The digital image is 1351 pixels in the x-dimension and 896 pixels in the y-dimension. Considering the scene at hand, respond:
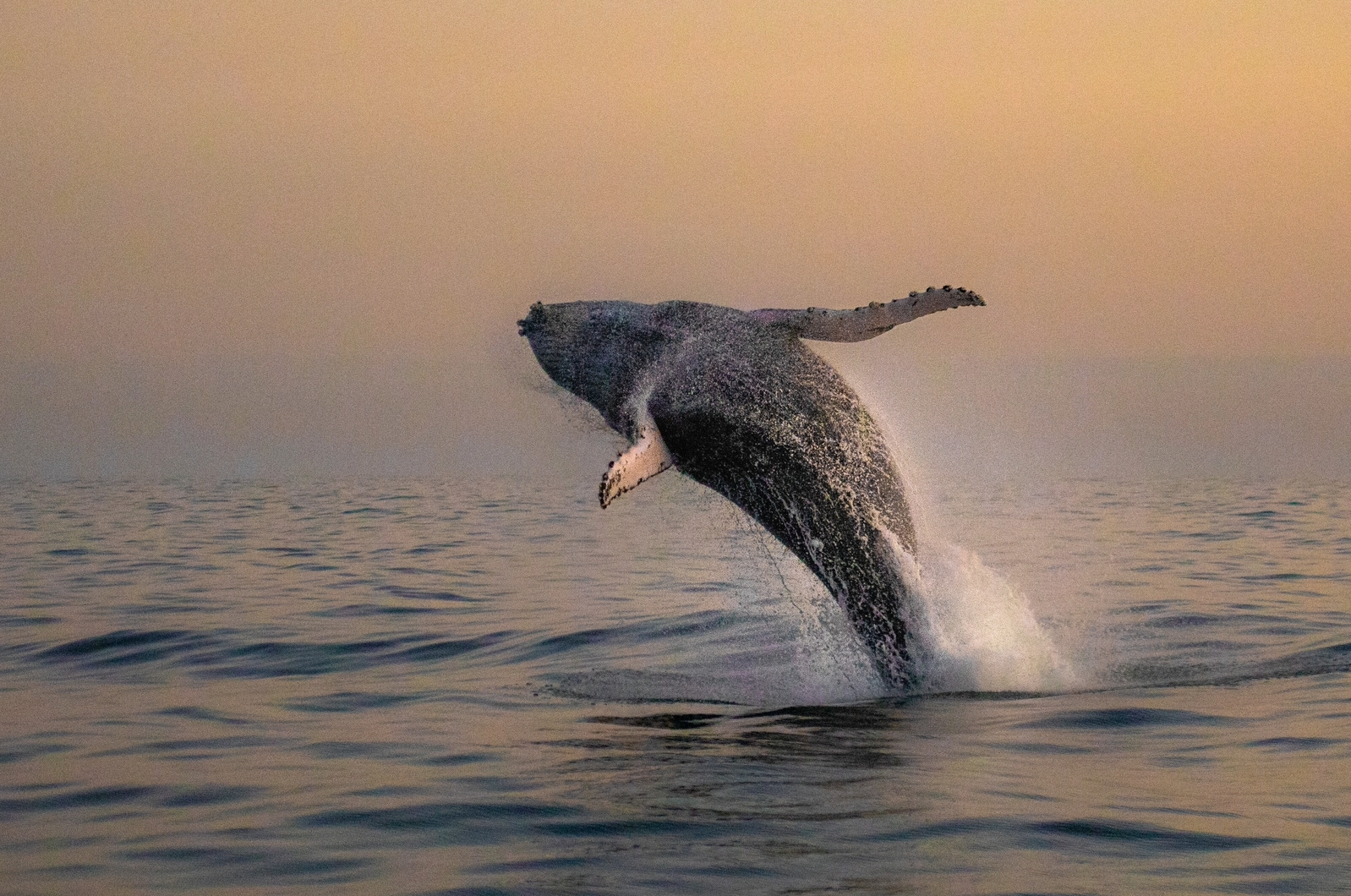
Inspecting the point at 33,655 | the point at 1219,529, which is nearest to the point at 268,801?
the point at 33,655

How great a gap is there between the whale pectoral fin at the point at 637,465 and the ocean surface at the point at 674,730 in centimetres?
64

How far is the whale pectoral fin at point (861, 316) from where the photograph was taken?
13.0 meters

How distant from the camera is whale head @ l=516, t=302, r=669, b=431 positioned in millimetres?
13273

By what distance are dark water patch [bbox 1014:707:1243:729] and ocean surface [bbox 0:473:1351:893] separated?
0.04 m

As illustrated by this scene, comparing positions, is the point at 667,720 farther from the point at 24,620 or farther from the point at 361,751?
the point at 24,620

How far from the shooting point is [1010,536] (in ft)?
98.3

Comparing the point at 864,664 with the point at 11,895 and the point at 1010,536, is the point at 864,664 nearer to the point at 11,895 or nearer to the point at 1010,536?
the point at 11,895

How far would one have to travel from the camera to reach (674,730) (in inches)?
425

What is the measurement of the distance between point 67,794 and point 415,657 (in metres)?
6.07

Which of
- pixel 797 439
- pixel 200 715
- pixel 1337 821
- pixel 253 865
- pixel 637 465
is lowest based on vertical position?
pixel 1337 821

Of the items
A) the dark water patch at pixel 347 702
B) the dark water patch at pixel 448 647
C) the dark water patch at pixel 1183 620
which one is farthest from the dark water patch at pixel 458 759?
the dark water patch at pixel 1183 620

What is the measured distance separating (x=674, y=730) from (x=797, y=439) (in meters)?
2.90

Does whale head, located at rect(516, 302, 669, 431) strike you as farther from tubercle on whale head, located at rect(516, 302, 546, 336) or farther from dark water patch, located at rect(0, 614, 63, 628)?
dark water patch, located at rect(0, 614, 63, 628)

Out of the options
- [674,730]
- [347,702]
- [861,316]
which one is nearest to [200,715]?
[347,702]
